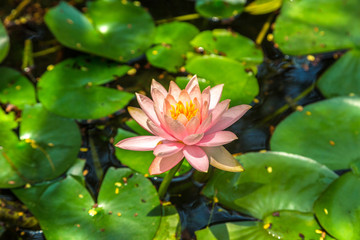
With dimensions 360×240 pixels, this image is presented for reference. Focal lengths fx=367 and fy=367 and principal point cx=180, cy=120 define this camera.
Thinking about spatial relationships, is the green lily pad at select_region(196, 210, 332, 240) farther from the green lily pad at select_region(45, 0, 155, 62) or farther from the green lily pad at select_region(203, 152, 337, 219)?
the green lily pad at select_region(45, 0, 155, 62)

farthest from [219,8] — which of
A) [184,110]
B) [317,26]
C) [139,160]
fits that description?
Result: [184,110]

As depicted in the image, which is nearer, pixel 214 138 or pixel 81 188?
pixel 214 138

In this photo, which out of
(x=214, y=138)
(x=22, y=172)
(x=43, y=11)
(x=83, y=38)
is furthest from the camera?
(x=43, y=11)

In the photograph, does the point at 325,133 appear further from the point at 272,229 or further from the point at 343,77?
the point at 272,229

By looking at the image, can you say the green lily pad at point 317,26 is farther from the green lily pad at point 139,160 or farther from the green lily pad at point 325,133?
the green lily pad at point 139,160

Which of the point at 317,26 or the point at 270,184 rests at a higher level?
the point at 317,26

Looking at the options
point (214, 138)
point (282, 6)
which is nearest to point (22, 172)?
point (214, 138)

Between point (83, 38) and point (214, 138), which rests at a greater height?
point (214, 138)

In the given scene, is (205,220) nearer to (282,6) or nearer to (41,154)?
(41,154)
